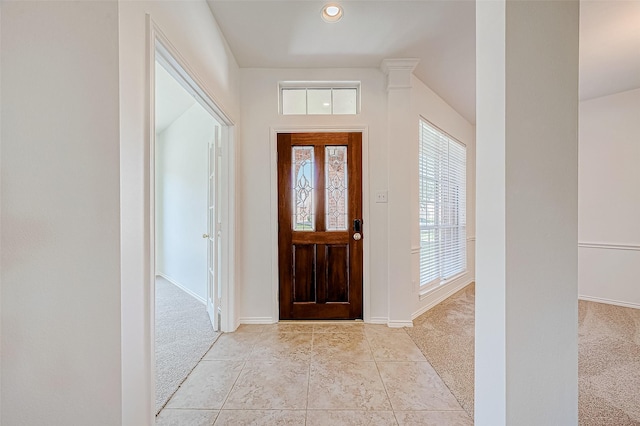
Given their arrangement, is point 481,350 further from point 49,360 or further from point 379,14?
point 379,14

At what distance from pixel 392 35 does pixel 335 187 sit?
143 centimetres

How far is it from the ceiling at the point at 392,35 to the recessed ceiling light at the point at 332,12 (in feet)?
0.12

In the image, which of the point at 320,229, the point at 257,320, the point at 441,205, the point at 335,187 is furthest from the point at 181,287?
the point at 441,205

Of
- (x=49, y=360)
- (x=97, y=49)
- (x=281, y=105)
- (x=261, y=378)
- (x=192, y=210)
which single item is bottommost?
(x=261, y=378)

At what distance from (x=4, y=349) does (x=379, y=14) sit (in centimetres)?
272

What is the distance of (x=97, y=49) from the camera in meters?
1.01

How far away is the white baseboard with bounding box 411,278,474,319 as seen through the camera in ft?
10.2

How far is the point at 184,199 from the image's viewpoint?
4094 mm

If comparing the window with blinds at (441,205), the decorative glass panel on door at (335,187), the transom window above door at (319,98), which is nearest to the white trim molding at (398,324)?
the window with blinds at (441,205)

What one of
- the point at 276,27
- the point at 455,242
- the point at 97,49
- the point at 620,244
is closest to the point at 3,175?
the point at 97,49

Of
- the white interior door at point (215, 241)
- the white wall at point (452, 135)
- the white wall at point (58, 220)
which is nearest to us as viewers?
the white wall at point (58, 220)

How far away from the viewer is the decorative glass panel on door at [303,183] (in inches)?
113

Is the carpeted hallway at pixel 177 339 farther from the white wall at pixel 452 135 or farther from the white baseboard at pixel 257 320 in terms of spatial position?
the white wall at pixel 452 135

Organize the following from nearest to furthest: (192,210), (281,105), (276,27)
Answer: (276,27) → (281,105) → (192,210)
